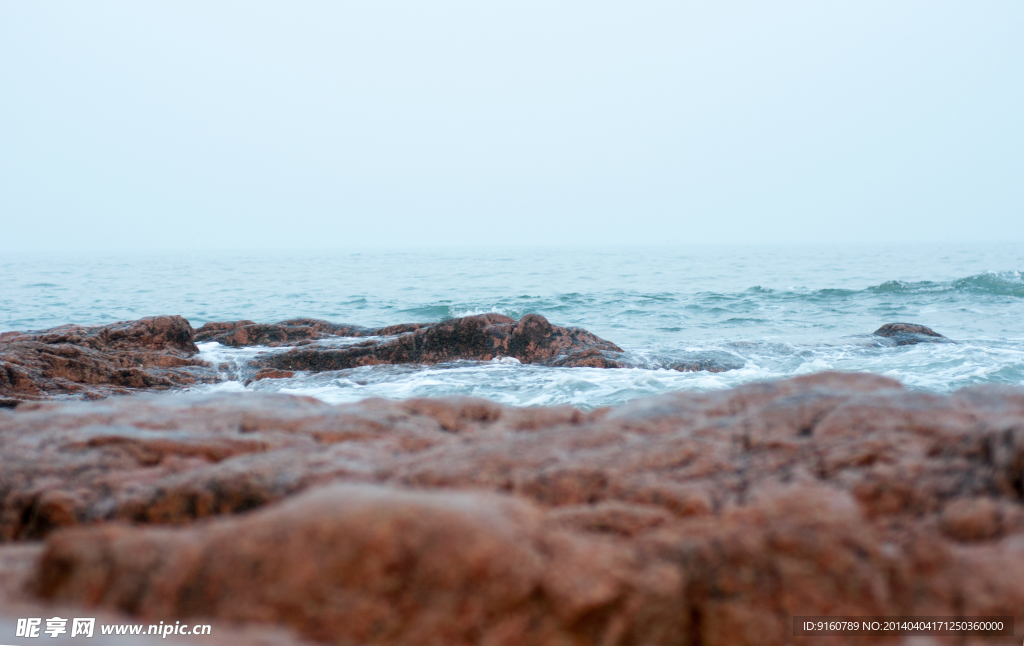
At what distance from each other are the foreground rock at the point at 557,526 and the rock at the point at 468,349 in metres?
6.51

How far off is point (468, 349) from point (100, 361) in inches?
197

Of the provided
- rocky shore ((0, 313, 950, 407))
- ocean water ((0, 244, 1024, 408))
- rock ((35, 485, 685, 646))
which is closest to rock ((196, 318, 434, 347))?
rocky shore ((0, 313, 950, 407))

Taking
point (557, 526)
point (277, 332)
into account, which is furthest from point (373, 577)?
point (277, 332)

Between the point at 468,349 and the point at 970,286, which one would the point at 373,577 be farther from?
the point at 970,286

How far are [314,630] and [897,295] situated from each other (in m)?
22.5

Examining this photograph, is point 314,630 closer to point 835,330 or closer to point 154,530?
point 154,530

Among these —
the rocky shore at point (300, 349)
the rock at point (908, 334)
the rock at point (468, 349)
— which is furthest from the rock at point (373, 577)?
the rock at point (908, 334)

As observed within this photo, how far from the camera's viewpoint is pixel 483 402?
309cm

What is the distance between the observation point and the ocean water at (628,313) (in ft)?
26.3

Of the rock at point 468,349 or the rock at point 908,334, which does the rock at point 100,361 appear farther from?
the rock at point 908,334

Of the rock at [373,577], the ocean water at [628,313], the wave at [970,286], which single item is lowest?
the ocean water at [628,313]

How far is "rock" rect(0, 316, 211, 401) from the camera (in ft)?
21.4

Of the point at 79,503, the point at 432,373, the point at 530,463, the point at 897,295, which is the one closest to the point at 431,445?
the point at 530,463

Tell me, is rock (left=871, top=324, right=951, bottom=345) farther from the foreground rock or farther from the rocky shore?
the foreground rock
